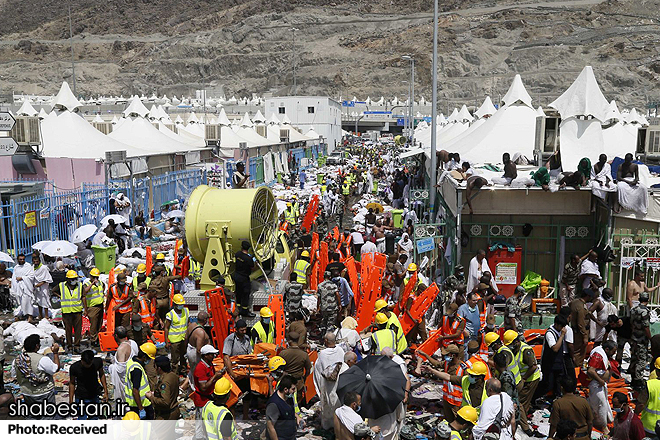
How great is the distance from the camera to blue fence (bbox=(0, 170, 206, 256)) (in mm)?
13156

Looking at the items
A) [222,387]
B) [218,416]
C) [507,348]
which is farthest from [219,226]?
[507,348]

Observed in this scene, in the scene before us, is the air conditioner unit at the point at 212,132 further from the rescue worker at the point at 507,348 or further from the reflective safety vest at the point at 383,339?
the rescue worker at the point at 507,348

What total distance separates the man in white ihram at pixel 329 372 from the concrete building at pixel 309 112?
50623mm

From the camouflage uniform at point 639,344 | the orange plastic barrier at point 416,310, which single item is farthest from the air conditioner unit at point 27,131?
the camouflage uniform at point 639,344

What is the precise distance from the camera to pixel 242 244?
877 centimetres

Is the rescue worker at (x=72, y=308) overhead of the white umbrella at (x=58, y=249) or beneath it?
beneath

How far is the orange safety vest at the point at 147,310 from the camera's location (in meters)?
9.06

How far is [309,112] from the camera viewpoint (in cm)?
5866

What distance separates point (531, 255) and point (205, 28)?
505ft

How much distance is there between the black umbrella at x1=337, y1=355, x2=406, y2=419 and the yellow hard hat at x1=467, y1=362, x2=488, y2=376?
26.0 inches

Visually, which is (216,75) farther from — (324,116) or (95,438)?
(95,438)

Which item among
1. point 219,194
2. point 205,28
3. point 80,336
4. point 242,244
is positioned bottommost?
point 80,336

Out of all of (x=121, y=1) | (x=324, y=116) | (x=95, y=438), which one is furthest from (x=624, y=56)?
(x=121, y=1)

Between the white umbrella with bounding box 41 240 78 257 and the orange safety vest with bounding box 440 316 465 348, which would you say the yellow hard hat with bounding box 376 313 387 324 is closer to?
the orange safety vest with bounding box 440 316 465 348
